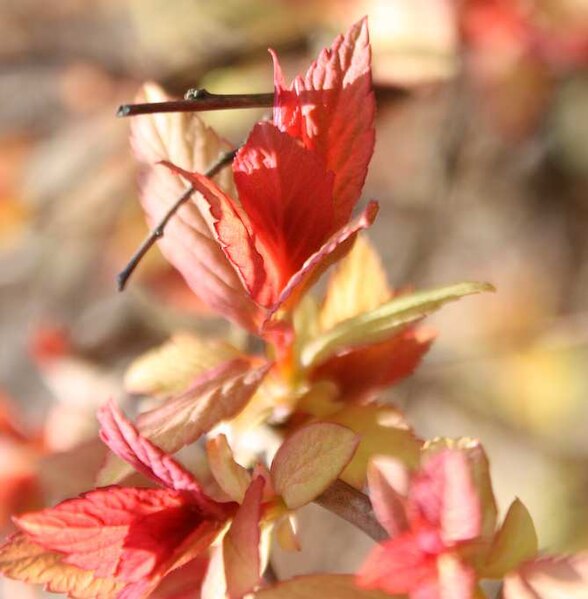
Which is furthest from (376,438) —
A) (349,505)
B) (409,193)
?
(409,193)

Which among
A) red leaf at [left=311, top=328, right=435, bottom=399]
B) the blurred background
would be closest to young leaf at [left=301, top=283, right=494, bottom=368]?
red leaf at [left=311, top=328, right=435, bottom=399]

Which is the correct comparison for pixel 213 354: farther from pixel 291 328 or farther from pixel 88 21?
pixel 88 21

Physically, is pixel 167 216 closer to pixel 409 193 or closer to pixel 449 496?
pixel 449 496

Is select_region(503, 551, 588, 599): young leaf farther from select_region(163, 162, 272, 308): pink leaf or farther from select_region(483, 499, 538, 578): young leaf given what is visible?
select_region(163, 162, 272, 308): pink leaf

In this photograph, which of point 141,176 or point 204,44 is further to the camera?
point 204,44

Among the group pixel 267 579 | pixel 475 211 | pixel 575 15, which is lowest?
pixel 267 579

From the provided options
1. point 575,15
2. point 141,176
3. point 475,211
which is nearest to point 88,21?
A: point 475,211

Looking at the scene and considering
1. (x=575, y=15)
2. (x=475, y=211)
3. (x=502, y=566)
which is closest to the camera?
(x=502, y=566)
